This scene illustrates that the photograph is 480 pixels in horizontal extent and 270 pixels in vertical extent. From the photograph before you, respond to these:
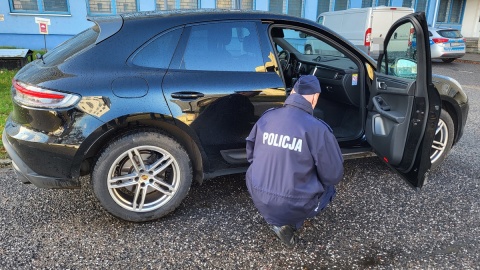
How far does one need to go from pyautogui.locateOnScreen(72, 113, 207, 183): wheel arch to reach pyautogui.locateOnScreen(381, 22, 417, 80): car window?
5.79ft

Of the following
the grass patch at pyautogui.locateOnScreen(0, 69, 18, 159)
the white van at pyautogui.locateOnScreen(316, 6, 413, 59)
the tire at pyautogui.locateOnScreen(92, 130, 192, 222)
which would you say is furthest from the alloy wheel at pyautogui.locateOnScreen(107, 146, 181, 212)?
the white van at pyautogui.locateOnScreen(316, 6, 413, 59)

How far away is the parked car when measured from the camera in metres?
2.62

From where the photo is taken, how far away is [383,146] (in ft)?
10.3

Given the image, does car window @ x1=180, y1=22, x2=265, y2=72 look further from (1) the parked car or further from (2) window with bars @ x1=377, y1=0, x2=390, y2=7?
(2) window with bars @ x1=377, y1=0, x2=390, y2=7

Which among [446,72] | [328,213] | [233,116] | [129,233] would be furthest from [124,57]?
[446,72]

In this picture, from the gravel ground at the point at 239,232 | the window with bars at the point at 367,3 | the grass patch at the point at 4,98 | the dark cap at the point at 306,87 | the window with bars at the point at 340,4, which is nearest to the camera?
the dark cap at the point at 306,87

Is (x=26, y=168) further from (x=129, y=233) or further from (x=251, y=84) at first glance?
(x=251, y=84)

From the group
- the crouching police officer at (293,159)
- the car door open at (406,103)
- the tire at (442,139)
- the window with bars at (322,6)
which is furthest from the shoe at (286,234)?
the window with bars at (322,6)

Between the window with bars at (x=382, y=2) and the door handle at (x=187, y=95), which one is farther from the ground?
the window with bars at (x=382, y=2)

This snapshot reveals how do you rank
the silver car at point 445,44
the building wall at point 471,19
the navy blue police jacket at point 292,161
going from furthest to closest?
the building wall at point 471,19 → the silver car at point 445,44 → the navy blue police jacket at point 292,161

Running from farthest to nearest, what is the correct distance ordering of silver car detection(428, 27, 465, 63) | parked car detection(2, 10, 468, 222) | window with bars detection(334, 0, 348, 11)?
1. window with bars detection(334, 0, 348, 11)
2. silver car detection(428, 27, 465, 63)
3. parked car detection(2, 10, 468, 222)

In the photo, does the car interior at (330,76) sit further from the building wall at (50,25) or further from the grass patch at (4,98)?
the building wall at (50,25)

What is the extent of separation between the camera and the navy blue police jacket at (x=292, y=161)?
2.28 meters

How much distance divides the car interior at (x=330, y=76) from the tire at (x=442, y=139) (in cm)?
83
